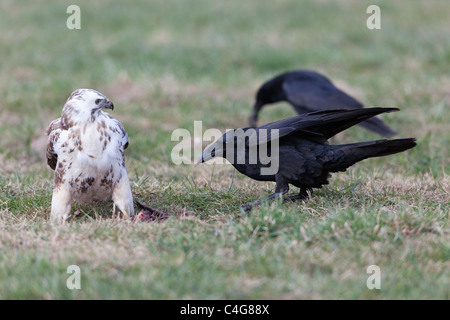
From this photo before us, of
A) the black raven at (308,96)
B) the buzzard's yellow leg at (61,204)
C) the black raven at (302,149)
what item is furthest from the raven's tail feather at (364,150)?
the black raven at (308,96)

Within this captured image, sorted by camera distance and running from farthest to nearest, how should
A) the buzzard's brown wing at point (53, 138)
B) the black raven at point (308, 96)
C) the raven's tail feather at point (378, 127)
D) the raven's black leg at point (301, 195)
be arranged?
1. the black raven at point (308, 96)
2. the raven's tail feather at point (378, 127)
3. the raven's black leg at point (301, 195)
4. the buzzard's brown wing at point (53, 138)

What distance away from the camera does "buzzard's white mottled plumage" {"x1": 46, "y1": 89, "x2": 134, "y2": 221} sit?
4.24m

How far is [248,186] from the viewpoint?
206 inches

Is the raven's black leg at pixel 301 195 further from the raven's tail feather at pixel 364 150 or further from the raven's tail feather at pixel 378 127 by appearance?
the raven's tail feather at pixel 378 127

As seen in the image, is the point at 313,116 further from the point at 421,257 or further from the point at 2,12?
the point at 2,12

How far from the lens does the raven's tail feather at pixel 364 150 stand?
4422 millimetres

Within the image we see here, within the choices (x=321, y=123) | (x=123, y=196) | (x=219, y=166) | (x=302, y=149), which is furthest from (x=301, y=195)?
(x=219, y=166)

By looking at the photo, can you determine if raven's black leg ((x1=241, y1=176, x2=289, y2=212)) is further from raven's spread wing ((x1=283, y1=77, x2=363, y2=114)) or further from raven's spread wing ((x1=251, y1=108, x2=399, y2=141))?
raven's spread wing ((x1=283, y1=77, x2=363, y2=114))

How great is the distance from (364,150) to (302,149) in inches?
17.0

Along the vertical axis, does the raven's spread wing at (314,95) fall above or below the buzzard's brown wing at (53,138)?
above

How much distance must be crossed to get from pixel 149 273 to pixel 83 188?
3.98 feet

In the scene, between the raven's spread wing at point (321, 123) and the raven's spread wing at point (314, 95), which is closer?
the raven's spread wing at point (321, 123)

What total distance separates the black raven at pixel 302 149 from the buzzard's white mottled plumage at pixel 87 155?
2.84 ft

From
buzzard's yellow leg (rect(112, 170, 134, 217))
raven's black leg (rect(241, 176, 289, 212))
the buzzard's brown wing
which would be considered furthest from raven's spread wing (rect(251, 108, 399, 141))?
the buzzard's brown wing
